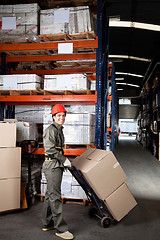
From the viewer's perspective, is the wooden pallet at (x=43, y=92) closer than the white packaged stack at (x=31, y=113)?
Yes

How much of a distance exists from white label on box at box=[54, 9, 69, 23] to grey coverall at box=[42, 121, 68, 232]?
8.11ft

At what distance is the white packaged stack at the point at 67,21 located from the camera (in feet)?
15.1

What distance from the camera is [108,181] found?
3428 millimetres

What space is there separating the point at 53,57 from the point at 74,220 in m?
3.70

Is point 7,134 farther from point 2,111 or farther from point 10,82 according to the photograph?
point 2,111

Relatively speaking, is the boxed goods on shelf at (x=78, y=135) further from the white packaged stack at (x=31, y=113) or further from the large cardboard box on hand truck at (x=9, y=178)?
the white packaged stack at (x=31, y=113)

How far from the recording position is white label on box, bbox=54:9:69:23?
4613 millimetres

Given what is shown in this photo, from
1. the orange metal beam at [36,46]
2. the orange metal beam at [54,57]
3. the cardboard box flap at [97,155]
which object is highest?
the orange metal beam at [36,46]

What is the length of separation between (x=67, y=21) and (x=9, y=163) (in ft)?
10.1

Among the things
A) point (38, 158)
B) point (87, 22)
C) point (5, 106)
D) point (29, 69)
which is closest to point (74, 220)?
point (38, 158)

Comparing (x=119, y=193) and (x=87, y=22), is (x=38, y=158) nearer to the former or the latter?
(x=119, y=193)

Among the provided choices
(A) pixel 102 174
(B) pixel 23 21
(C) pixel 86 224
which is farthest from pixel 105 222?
(B) pixel 23 21

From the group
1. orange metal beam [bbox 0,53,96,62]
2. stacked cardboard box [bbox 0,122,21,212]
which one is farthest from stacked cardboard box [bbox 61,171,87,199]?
orange metal beam [bbox 0,53,96,62]

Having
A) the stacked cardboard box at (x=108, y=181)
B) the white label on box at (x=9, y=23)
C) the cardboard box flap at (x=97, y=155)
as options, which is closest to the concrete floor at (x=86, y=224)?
the stacked cardboard box at (x=108, y=181)
